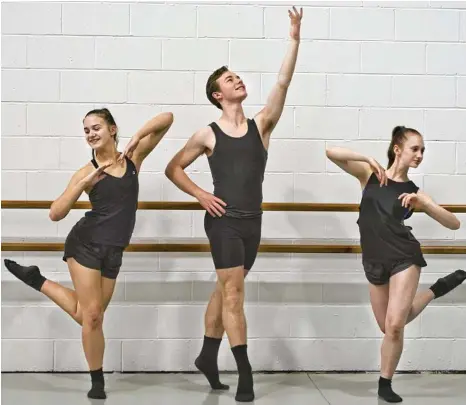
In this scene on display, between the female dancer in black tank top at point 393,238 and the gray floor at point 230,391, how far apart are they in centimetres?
24

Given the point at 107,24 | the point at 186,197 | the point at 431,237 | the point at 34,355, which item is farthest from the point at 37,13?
the point at 431,237

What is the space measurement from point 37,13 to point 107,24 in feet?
1.25

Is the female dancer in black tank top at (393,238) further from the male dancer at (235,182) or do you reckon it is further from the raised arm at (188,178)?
the raised arm at (188,178)

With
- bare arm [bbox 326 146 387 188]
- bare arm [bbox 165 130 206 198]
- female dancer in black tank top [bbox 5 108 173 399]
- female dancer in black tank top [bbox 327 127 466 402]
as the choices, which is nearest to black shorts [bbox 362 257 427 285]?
female dancer in black tank top [bbox 327 127 466 402]

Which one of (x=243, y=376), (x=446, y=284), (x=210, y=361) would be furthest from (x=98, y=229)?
(x=446, y=284)

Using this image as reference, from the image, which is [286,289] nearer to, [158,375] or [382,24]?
[158,375]

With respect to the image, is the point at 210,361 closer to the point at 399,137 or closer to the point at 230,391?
the point at 230,391

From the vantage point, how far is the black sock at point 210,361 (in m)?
3.67

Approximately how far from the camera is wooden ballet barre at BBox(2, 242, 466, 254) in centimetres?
396

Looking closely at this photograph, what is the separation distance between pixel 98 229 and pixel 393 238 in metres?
1.36

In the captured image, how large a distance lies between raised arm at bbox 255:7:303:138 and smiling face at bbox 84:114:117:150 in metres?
0.72

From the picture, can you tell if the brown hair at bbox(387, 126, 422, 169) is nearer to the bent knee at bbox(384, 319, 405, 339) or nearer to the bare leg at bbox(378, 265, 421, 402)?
the bare leg at bbox(378, 265, 421, 402)

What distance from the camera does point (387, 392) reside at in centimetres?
353

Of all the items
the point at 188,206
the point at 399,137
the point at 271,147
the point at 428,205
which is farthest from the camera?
the point at 271,147
